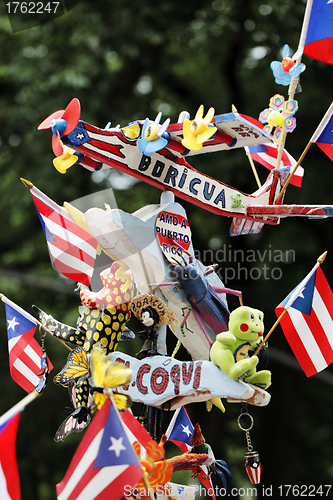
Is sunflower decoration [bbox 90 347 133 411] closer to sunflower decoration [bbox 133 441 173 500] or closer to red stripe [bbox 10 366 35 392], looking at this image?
sunflower decoration [bbox 133 441 173 500]

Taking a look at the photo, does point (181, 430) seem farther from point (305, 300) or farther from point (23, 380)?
point (305, 300)

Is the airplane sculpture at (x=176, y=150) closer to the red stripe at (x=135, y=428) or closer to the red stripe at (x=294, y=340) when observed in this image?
the red stripe at (x=294, y=340)

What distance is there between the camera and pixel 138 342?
6.02m

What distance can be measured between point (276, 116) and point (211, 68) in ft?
11.4

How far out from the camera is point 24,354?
9.34 ft

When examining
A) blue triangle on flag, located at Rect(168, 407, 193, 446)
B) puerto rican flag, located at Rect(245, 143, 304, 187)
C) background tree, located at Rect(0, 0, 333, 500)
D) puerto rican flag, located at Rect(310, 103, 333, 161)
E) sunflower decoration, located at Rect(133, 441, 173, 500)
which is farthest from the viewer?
background tree, located at Rect(0, 0, 333, 500)

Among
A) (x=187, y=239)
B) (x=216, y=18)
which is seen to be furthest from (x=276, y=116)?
(x=216, y=18)

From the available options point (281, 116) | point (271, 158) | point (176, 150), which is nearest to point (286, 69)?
point (281, 116)

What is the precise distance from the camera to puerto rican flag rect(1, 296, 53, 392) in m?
2.83

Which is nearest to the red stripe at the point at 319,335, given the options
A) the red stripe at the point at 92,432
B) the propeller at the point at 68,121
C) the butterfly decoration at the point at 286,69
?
the red stripe at the point at 92,432

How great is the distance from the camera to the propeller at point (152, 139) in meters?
2.31

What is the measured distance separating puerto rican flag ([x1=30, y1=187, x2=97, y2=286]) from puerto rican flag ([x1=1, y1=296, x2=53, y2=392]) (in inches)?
13.8

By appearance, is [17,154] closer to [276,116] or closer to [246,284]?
[246,284]

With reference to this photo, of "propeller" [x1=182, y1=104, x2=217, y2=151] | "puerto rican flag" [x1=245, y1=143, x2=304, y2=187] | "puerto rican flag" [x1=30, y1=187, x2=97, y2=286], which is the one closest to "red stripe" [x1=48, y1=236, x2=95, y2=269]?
"puerto rican flag" [x1=30, y1=187, x2=97, y2=286]
